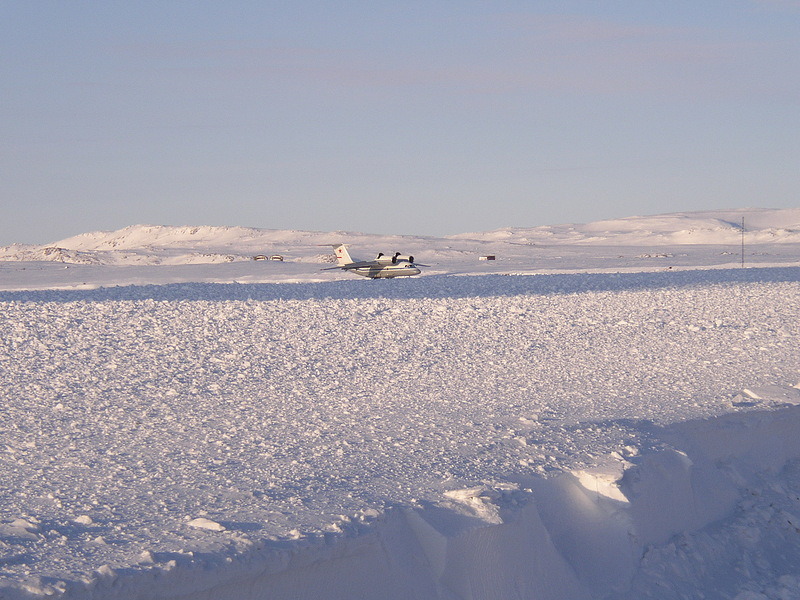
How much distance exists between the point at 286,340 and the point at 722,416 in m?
6.90

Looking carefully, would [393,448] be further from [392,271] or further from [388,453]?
[392,271]

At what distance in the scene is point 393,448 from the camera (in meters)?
8.32

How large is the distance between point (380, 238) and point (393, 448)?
88184 mm

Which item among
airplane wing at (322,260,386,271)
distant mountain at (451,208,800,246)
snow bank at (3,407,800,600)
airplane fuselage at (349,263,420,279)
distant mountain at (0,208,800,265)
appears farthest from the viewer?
distant mountain at (451,208,800,246)

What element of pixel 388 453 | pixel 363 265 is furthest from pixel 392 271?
pixel 388 453

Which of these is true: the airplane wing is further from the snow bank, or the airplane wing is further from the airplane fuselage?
the snow bank

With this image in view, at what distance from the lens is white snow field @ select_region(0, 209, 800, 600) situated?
607cm

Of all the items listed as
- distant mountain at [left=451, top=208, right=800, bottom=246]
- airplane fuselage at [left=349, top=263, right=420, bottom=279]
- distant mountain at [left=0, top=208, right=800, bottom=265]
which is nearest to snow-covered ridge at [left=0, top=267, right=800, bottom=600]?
airplane fuselage at [left=349, top=263, right=420, bottom=279]

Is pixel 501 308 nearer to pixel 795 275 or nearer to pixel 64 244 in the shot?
pixel 795 275

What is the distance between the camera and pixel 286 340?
44.9 ft

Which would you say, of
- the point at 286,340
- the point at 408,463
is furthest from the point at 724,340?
the point at 408,463

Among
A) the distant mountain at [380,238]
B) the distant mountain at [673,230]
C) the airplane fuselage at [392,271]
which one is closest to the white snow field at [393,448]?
the airplane fuselage at [392,271]

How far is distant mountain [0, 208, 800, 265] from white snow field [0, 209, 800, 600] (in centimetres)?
4917

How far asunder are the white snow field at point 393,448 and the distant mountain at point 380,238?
4917 centimetres
